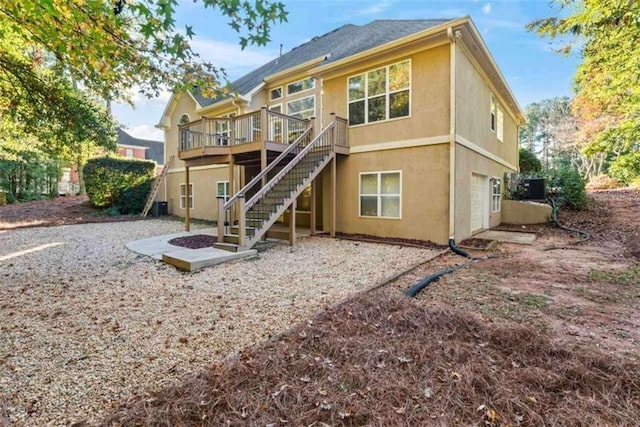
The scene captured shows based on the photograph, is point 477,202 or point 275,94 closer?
point 477,202

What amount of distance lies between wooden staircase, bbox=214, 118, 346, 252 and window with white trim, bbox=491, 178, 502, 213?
6366 mm

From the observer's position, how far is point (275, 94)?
13.2 meters

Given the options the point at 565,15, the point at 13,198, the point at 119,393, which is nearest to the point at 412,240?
the point at 119,393

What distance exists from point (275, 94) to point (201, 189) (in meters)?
5.88

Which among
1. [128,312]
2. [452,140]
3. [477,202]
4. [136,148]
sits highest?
[136,148]

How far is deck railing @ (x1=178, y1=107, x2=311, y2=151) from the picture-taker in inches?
376

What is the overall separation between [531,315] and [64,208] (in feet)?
64.1

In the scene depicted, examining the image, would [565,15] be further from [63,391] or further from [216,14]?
[63,391]

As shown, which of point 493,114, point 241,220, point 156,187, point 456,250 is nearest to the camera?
point 241,220

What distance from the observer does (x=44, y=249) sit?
7.80 meters

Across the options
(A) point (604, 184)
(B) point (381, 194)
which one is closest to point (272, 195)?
(B) point (381, 194)

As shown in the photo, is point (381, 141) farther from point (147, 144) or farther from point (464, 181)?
point (147, 144)

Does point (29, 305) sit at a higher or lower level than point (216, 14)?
lower

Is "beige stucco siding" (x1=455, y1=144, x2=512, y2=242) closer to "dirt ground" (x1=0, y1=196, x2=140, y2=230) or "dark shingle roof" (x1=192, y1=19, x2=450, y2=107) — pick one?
"dark shingle roof" (x1=192, y1=19, x2=450, y2=107)
